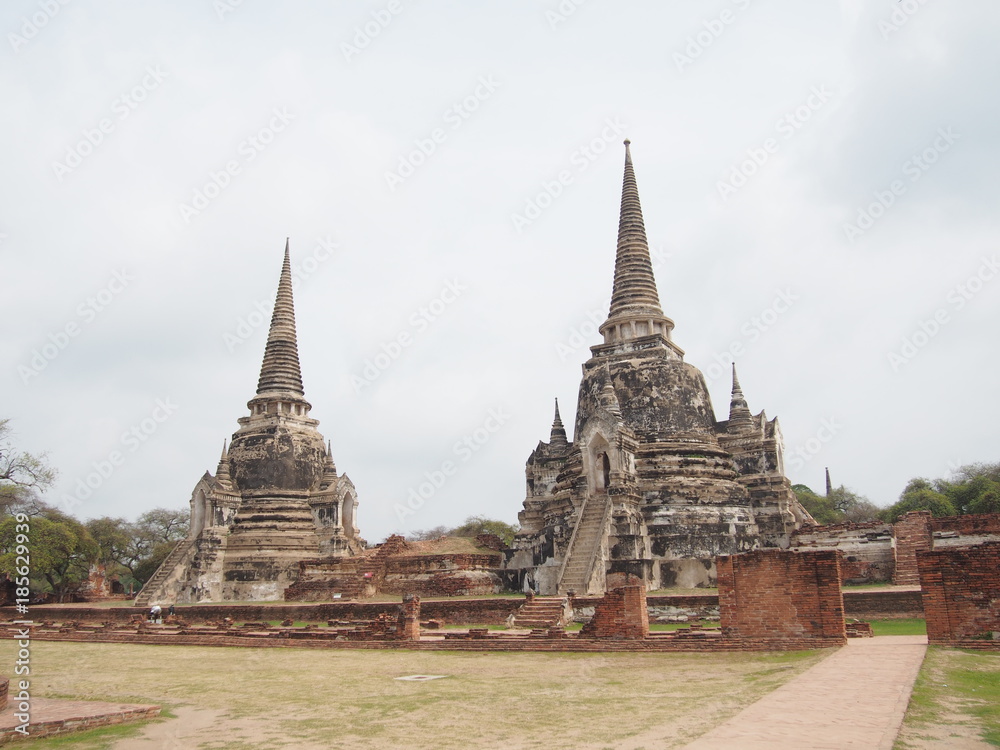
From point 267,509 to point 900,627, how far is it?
25887 millimetres

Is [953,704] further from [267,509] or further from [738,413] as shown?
[267,509]

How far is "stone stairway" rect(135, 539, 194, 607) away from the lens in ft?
105

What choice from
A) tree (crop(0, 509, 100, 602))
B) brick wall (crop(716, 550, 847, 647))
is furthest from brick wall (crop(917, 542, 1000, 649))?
tree (crop(0, 509, 100, 602))

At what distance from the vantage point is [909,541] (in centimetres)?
2448

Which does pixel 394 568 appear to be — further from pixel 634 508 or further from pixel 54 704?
pixel 54 704

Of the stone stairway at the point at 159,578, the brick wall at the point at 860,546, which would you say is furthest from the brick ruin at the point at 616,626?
the brick wall at the point at 860,546

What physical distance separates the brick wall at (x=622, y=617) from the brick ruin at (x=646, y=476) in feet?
23.5

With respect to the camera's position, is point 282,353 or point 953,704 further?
point 282,353

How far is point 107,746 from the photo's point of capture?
7219 millimetres

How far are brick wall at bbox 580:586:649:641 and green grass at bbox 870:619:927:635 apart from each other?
4.53 metres

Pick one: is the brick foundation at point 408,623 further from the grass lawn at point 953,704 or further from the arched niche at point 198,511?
the arched niche at point 198,511

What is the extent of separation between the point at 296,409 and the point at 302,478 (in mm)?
3503

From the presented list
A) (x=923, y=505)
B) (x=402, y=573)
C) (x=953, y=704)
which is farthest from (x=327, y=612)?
(x=923, y=505)

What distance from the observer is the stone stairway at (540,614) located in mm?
19641
